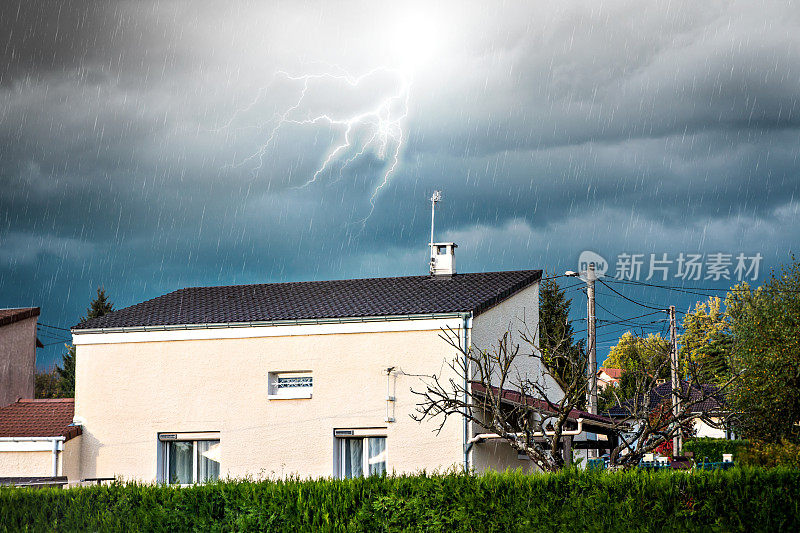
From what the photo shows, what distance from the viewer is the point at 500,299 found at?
20.3 m

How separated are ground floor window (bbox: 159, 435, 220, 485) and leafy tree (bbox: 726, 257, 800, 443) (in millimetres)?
14234

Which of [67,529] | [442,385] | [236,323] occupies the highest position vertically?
[236,323]

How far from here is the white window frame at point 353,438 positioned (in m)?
18.6

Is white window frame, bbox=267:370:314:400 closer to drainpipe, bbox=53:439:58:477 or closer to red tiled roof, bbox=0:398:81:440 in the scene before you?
Answer: red tiled roof, bbox=0:398:81:440

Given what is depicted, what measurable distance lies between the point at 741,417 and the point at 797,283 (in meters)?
4.30

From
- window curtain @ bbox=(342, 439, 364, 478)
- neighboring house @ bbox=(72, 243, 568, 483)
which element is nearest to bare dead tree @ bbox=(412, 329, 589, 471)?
neighboring house @ bbox=(72, 243, 568, 483)

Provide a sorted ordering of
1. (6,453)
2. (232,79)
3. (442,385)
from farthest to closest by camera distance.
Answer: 1. (232,79)
2. (6,453)
3. (442,385)

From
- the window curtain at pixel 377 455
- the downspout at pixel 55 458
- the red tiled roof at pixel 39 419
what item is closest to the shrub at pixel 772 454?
the window curtain at pixel 377 455

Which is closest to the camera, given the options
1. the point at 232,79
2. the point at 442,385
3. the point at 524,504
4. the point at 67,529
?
the point at 524,504

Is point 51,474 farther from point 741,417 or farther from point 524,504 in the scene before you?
point 741,417

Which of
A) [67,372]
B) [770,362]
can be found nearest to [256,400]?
[770,362]

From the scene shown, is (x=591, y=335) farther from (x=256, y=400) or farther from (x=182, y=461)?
(x=182, y=461)

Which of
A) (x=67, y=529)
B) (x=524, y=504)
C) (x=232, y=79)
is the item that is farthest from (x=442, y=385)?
(x=232, y=79)

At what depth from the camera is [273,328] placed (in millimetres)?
19516
